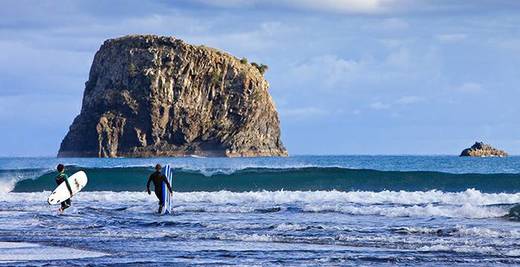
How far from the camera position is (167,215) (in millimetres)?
25641

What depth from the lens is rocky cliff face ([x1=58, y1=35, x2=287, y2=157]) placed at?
15488cm

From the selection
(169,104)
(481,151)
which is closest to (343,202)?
(481,151)

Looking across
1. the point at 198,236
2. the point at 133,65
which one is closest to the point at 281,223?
the point at 198,236

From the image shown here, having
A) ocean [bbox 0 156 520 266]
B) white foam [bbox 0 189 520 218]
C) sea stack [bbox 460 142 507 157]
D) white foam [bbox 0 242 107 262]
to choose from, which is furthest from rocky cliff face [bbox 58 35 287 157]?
white foam [bbox 0 242 107 262]

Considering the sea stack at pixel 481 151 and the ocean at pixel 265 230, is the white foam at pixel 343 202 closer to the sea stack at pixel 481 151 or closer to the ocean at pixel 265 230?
the ocean at pixel 265 230

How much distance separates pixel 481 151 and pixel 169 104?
162ft

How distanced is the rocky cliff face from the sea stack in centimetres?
3440

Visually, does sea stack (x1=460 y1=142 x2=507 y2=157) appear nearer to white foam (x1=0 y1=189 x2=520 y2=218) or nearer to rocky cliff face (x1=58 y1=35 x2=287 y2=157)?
rocky cliff face (x1=58 y1=35 x2=287 y2=157)

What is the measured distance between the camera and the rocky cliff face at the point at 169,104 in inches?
6097

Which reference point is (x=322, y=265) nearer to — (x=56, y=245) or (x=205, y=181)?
(x=56, y=245)

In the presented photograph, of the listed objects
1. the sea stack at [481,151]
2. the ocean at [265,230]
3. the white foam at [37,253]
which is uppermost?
the sea stack at [481,151]

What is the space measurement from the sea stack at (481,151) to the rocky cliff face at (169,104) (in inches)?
1354

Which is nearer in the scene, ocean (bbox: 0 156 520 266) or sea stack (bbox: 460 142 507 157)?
ocean (bbox: 0 156 520 266)

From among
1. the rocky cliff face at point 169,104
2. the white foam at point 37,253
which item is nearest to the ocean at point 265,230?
the white foam at point 37,253
